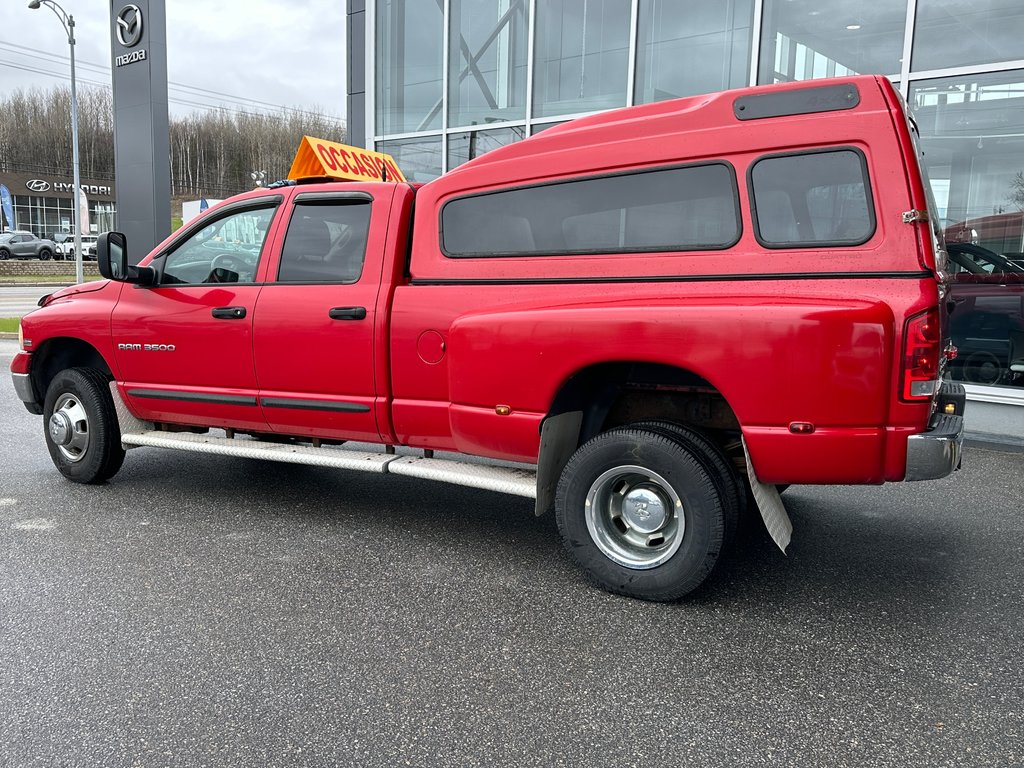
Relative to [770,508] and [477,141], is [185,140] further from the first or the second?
[770,508]

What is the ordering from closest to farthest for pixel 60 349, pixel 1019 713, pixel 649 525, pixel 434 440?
1. pixel 1019 713
2. pixel 649 525
3. pixel 434 440
4. pixel 60 349

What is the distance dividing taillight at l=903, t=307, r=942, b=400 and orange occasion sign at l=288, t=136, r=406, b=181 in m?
7.67

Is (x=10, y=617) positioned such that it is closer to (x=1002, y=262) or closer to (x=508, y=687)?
(x=508, y=687)

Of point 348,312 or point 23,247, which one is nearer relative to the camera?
point 348,312

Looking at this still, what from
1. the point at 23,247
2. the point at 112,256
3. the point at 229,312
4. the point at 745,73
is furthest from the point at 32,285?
the point at 229,312

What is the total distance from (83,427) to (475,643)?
364cm

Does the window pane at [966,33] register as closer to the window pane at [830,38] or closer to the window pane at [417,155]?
the window pane at [830,38]

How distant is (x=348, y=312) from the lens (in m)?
4.32

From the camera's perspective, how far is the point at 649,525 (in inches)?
142

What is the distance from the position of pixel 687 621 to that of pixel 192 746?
1967mm

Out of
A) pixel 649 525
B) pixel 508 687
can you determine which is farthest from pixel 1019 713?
pixel 508 687

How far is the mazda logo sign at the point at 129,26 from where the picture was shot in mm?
15797

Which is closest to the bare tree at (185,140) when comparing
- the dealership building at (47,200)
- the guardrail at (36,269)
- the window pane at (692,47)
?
the dealership building at (47,200)

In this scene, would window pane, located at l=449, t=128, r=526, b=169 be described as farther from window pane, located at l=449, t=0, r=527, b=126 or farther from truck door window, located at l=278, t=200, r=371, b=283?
truck door window, located at l=278, t=200, r=371, b=283
